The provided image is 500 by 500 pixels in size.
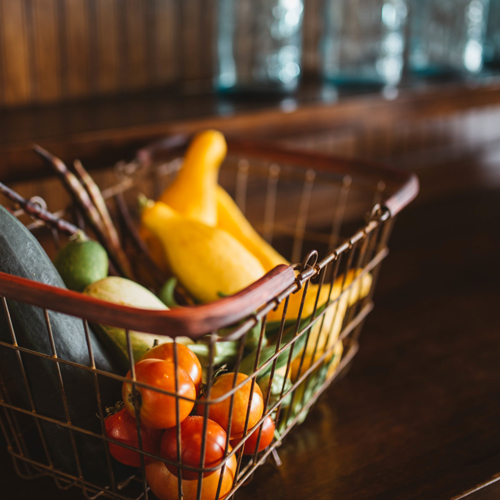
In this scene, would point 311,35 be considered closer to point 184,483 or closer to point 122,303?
point 122,303

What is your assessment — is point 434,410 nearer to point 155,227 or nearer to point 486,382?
point 486,382

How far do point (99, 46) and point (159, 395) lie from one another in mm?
660

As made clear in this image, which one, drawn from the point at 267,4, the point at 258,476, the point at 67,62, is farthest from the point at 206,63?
the point at 258,476

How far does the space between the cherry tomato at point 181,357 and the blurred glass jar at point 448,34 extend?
38.5 inches

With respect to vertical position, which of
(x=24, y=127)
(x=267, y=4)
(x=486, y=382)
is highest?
(x=267, y=4)

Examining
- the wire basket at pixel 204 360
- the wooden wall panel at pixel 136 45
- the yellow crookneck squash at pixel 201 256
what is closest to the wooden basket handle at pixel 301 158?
the wire basket at pixel 204 360

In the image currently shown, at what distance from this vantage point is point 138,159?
0.66 m

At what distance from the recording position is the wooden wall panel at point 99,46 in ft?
2.49

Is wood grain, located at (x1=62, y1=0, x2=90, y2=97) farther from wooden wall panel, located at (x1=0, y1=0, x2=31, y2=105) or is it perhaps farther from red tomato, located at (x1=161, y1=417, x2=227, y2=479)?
red tomato, located at (x1=161, y1=417, x2=227, y2=479)

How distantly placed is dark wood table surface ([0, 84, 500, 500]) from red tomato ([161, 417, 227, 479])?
12 cm

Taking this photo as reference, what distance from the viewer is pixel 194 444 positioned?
341 mm

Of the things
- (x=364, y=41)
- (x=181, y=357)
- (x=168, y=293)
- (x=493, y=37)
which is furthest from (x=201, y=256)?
(x=493, y=37)

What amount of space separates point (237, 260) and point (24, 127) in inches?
12.7

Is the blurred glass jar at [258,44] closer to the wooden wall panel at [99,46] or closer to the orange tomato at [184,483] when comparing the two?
the wooden wall panel at [99,46]
